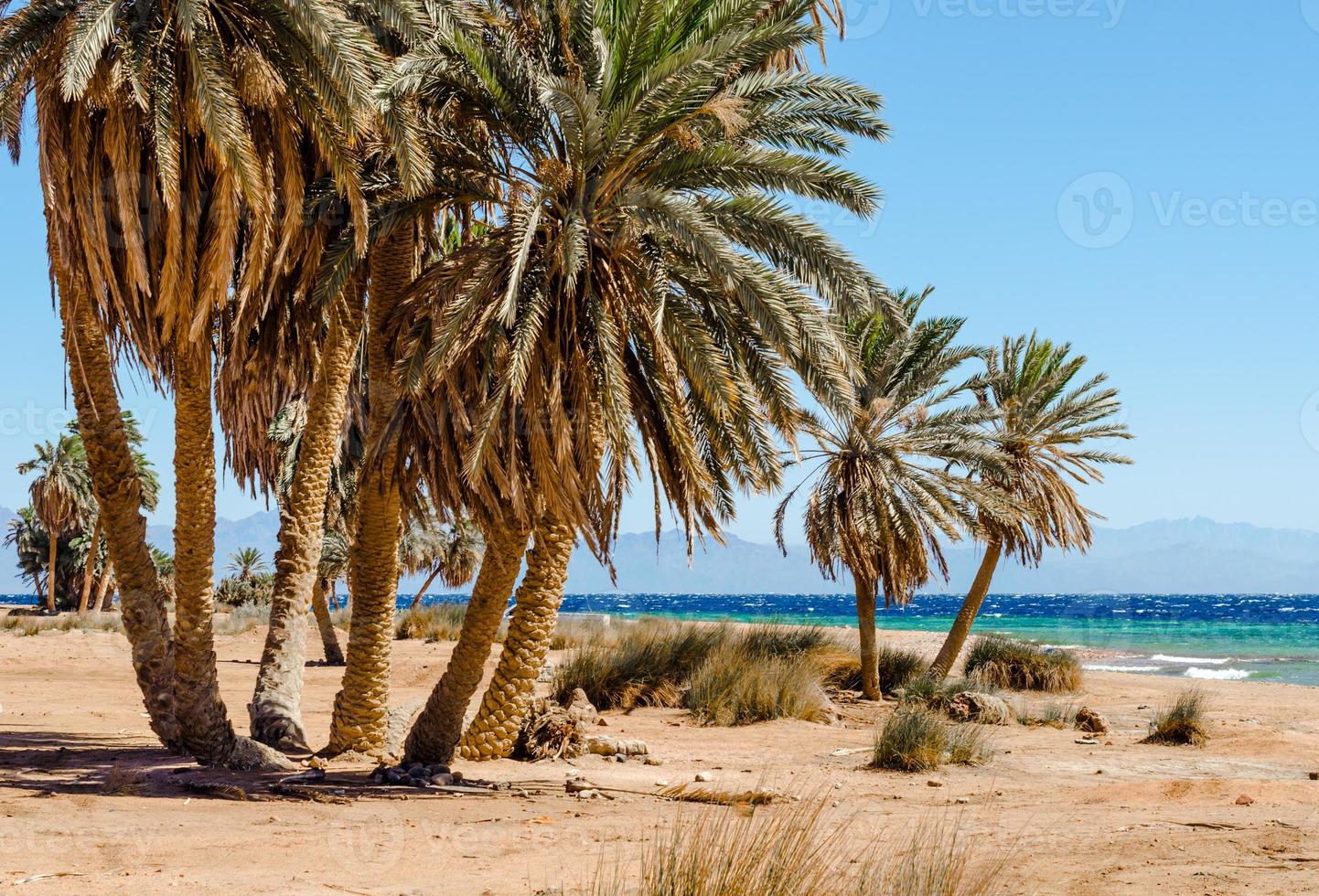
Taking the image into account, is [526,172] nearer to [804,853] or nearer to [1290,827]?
[804,853]

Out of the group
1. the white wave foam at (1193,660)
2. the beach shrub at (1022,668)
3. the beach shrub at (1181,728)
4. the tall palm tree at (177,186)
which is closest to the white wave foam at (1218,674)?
the white wave foam at (1193,660)

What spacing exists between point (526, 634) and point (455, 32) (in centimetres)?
595

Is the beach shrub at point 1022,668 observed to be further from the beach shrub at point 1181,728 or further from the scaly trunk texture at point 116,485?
the scaly trunk texture at point 116,485

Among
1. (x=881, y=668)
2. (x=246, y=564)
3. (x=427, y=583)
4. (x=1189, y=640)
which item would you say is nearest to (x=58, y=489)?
(x=246, y=564)

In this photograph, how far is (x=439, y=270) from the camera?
10477 mm

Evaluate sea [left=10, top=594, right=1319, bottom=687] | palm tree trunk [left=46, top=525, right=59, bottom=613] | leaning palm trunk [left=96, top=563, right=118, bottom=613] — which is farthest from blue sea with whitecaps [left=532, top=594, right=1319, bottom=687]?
palm tree trunk [left=46, top=525, right=59, bottom=613]

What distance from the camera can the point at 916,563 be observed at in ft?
68.4

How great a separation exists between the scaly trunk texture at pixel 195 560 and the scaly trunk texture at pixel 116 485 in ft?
0.89

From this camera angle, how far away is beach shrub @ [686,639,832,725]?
17469 millimetres

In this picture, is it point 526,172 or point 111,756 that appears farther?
point 111,756

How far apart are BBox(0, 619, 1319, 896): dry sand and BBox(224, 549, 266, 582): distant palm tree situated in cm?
4608

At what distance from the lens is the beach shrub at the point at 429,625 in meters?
31.9

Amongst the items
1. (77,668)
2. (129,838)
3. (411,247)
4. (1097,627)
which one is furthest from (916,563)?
(1097,627)

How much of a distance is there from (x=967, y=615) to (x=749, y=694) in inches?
312
